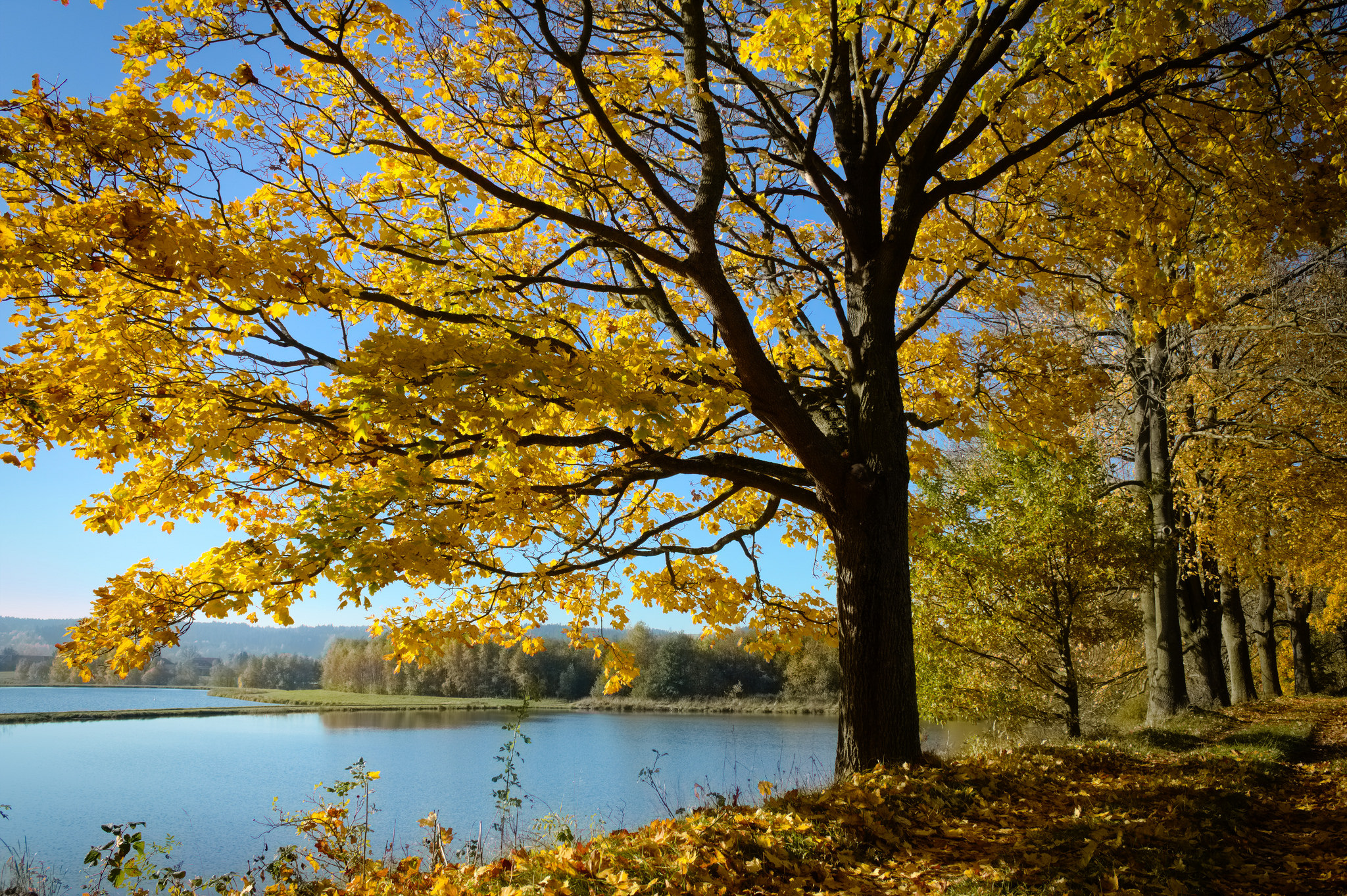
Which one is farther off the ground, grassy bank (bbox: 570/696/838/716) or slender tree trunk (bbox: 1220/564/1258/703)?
slender tree trunk (bbox: 1220/564/1258/703)

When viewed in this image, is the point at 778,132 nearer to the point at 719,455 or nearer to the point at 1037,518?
the point at 719,455

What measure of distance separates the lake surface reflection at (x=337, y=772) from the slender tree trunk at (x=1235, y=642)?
9.01m

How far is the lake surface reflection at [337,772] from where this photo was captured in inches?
348

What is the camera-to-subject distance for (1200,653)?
12.9 m

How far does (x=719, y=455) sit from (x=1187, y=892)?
365 centimetres

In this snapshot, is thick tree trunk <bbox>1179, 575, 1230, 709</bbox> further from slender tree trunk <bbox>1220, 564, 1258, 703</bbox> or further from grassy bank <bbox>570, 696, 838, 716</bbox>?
grassy bank <bbox>570, 696, 838, 716</bbox>

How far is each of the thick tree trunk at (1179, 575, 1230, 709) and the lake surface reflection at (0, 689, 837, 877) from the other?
7.01 meters

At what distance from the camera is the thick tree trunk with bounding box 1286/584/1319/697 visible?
19.5m

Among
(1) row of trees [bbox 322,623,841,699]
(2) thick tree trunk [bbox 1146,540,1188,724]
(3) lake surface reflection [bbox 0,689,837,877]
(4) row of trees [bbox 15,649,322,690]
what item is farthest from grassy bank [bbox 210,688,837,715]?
(2) thick tree trunk [bbox 1146,540,1188,724]

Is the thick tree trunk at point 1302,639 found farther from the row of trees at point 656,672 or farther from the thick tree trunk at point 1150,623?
the row of trees at point 656,672

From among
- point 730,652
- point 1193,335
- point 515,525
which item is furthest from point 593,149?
point 730,652

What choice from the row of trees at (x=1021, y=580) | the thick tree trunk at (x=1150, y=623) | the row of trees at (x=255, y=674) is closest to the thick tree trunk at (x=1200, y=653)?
the row of trees at (x=1021, y=580)

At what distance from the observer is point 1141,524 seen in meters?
10.7

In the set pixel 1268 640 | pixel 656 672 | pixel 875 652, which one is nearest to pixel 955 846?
pixel 875 652
